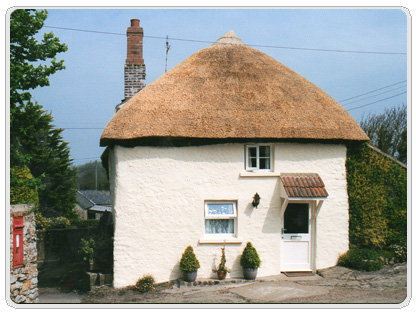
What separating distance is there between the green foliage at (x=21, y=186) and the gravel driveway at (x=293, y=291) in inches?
100

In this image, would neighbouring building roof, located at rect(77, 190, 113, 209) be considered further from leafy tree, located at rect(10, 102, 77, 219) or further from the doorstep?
the doorstep

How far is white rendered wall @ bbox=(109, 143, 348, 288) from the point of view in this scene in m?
10.3

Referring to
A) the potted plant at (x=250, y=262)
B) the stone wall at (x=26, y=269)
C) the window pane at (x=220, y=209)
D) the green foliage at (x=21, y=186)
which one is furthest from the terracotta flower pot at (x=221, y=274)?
the green foliage at (x=21, y=186)

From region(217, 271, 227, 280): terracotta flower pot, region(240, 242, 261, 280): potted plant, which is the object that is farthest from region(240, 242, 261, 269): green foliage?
region(217, 271, 227, 280): terracotta flower pot

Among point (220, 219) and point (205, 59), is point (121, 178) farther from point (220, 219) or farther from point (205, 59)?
point (205, 59)

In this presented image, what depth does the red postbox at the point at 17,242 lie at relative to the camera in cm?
877

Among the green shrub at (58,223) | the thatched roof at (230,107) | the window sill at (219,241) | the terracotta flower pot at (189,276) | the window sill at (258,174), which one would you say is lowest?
the terracotta flower pot at (189,276)

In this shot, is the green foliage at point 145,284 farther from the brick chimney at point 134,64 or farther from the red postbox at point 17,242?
the brick chimney at point 134,64

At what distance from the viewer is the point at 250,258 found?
10.3m

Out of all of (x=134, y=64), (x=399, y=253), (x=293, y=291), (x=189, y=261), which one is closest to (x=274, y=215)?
(x=293, y=291)

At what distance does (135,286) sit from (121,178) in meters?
2.47

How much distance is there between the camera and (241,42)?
1277 centimetres

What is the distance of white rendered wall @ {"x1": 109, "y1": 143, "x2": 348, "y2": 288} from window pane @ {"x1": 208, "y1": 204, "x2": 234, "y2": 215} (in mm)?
191
